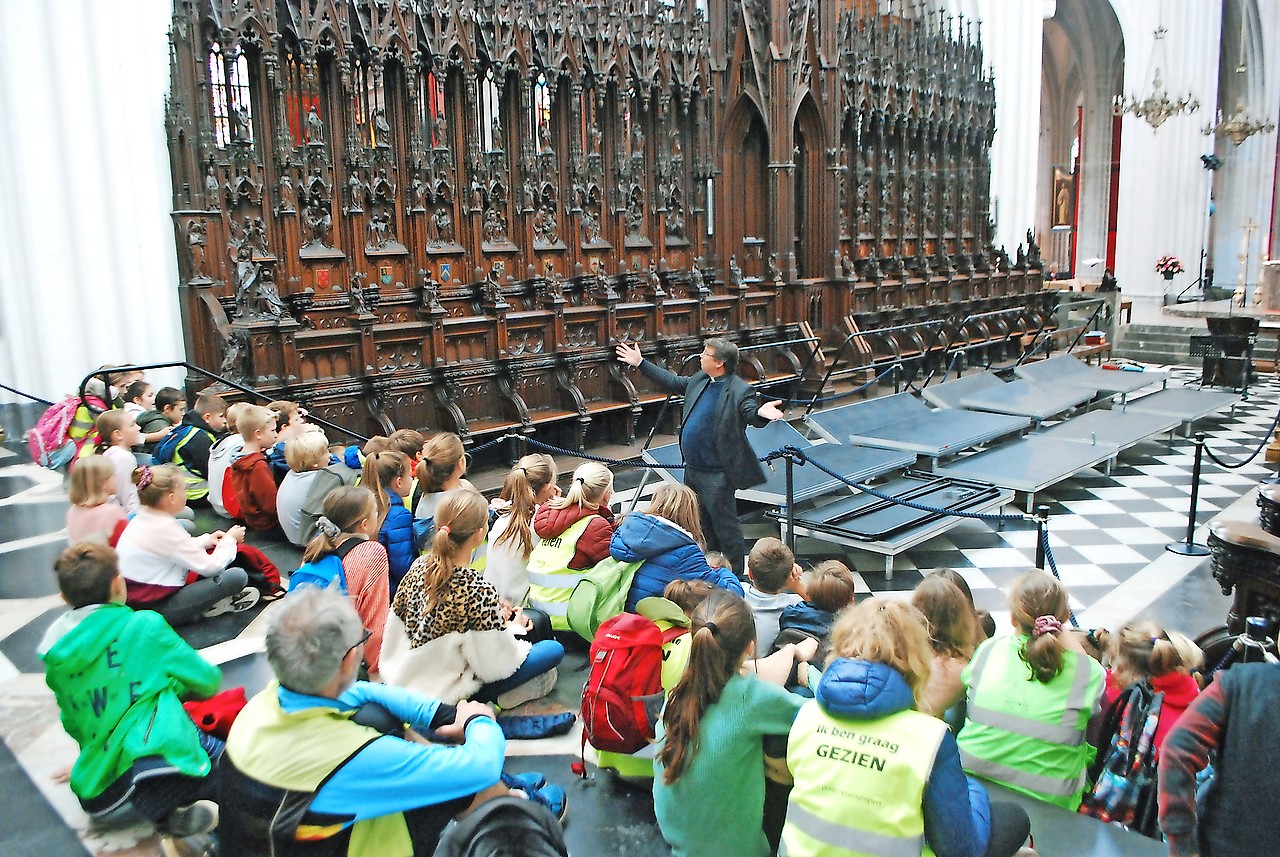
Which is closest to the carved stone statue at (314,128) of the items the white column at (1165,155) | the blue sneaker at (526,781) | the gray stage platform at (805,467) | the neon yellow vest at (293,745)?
the gray stage platform at (805,467)

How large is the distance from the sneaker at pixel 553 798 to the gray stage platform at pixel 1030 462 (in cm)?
571

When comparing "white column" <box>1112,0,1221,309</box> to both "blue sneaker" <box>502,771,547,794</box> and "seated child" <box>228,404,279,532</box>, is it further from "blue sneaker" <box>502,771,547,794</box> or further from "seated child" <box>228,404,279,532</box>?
"blue sneaker" <box>502,771,547,794</box>

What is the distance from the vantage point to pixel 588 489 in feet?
14.7

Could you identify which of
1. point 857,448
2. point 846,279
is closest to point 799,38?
point 846,279

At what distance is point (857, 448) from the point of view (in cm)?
876

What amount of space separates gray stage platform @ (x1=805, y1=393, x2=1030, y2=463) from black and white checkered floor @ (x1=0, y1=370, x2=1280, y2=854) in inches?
35.3

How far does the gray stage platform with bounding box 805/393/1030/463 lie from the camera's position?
8.95m

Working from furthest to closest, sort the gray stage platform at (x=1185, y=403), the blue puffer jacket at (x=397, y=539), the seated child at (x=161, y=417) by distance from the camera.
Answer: the gray stage platform at (x=1185, y=403)
the seated child at (x=161, y=417)
the blue puffer jacket at (x=397, y=539)

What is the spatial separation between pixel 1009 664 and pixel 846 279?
10711 mm

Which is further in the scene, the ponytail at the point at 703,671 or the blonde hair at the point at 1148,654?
the blonde hair at the point at 1148,654

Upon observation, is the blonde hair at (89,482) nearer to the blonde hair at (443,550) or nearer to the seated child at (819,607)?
the blonde hair at (443,550)

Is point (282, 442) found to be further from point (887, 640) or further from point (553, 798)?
point (887, 640)

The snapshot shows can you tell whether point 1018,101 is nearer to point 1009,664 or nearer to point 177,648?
point 1009,664

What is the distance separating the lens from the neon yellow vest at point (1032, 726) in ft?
10.5
